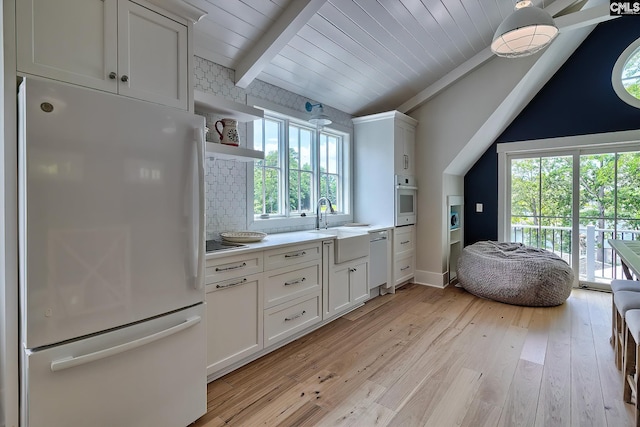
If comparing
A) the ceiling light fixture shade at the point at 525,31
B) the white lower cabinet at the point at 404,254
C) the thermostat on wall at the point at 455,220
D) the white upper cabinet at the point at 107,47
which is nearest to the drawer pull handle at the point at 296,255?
the white upper cabinet at the point at 107,47

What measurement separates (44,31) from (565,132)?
5029 mm

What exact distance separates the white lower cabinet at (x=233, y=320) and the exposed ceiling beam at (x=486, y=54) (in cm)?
324

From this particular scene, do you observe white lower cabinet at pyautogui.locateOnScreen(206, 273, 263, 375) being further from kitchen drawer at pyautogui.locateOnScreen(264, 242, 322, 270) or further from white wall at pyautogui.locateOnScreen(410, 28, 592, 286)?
white wall at pyautogui.locateOnScreen(410, 28, 592, 286)

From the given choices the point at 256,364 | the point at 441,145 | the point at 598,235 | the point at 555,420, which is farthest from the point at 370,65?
the point at 598,235

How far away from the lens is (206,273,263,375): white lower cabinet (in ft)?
6.52

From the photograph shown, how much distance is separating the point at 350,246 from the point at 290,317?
2.98 ft

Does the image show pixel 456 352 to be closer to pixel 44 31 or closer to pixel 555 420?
pixel 555 420

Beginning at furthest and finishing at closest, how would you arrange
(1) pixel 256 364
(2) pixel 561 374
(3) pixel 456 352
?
1. (3) pixel 456 352
2. (1) pixel 256 364
3. (2) pixel 561 374

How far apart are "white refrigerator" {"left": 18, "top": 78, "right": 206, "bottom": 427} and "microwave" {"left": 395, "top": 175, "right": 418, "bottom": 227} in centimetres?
279

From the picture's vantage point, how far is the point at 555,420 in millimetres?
1707

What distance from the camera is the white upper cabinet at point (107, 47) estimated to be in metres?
1.25

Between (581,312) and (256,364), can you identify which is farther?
(581,312)

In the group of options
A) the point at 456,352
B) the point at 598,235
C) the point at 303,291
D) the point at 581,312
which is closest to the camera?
the point at 456,352

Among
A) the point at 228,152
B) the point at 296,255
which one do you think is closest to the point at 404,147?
the point at 296,255
